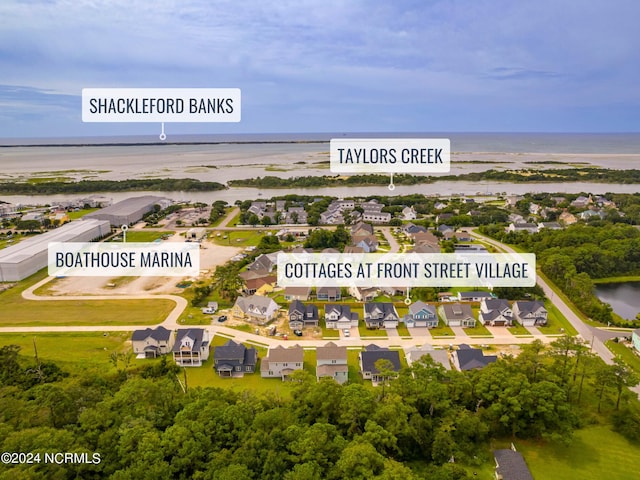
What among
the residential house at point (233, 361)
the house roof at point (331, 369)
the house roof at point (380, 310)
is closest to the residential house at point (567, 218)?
the house roof at point (380, 310)

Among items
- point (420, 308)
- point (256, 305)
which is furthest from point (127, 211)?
point (420, 308)

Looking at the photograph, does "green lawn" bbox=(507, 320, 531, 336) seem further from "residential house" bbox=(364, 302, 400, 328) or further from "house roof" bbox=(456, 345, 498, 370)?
"residential house" bbox=(364, 302, 400, 328)

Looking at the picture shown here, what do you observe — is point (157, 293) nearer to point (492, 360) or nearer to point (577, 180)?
point (492, 360)

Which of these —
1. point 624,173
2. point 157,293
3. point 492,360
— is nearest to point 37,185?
point 157,293

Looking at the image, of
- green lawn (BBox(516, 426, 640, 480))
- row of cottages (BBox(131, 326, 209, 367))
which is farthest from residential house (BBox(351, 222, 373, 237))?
green lawn (BBox(516, 426, 640, 480))

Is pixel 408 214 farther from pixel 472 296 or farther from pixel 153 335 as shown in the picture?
pixel 153 335

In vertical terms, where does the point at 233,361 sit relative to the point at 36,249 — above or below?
below

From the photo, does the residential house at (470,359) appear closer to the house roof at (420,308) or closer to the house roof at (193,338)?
the house roof at (420,308)

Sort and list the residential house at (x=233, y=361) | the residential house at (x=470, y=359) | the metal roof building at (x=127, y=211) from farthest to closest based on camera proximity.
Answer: the metal roof building at (x=127, y=211) < the residential house at (x=233, y=361) < the residential house at (x=470, y=359)
